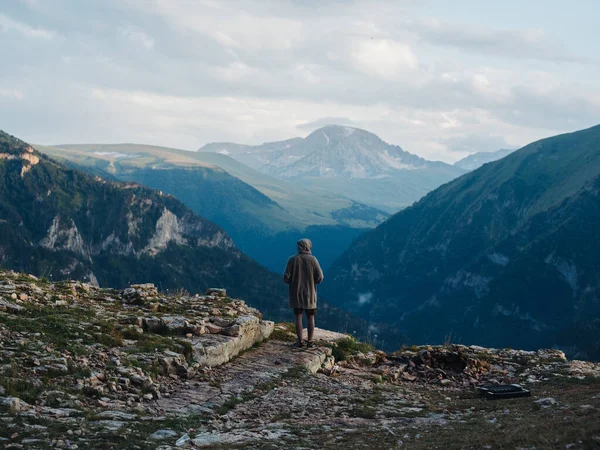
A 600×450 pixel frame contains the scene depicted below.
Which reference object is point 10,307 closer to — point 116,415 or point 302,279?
point 116,415

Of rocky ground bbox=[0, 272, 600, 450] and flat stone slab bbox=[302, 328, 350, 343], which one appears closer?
rocky ground bbox=[0, 272, 600, 450]

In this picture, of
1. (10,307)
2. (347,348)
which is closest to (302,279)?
(347,348)

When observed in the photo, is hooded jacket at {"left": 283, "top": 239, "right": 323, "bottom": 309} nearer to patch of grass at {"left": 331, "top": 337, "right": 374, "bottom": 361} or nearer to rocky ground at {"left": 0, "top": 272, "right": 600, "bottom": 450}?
rocky ground at {"left": 0, "top": 272, "right": 600, "bottom": 450}

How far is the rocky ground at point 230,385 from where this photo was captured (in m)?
10.5

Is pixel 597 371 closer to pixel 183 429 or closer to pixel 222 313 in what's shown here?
pixel 222 313

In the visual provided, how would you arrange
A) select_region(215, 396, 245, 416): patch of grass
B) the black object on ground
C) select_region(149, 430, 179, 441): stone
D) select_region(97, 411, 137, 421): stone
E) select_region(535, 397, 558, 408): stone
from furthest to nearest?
the black object on ground, select_region(535, 397, 558, 408): stone, select_region(215, 396, 245, 416): patch of grass, select_region(97, 411, 137, 421): stone, select_region(149, 430, 179, 441): stone

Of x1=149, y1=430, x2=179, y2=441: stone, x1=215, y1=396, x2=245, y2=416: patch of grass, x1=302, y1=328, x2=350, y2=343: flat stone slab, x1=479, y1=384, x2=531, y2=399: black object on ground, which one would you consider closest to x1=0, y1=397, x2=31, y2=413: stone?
x1=149, y1=430, x2=179, y2=441: stone

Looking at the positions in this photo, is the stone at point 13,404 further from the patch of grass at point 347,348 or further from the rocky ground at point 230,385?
the patch of grass at point 347,348

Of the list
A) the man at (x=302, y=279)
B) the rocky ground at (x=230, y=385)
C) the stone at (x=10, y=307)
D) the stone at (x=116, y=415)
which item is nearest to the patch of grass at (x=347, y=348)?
the rocky ground at (x=230, y=385)

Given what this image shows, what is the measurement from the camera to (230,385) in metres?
15.4

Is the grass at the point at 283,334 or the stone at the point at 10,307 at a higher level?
the stone at the point at 10,307

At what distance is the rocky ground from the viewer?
1054cm

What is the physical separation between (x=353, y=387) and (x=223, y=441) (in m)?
6.91

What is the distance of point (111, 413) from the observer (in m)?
11.6
